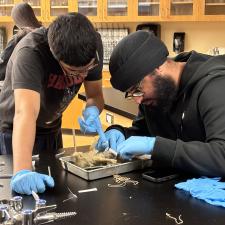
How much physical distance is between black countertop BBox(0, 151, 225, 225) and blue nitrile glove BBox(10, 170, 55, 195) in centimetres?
2

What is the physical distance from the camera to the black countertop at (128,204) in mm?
981

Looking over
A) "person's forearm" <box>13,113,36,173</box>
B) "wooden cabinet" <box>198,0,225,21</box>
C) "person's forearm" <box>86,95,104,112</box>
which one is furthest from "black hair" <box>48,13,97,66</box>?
"wooden cabinet" <box>198,0,225,21</box>

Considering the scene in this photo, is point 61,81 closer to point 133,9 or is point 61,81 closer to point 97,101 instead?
point 97,101

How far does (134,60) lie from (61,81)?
1.23 ft

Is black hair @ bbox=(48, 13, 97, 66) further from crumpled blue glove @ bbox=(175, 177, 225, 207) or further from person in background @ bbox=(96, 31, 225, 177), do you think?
crumpled blue glove @ bbox=(175, 177, 225, 207)

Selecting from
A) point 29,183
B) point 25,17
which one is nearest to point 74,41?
point 29,183

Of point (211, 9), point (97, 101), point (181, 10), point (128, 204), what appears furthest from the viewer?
point (181, 10)

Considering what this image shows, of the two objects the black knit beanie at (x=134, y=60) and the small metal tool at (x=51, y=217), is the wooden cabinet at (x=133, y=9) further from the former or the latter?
the small metal tool at (x=51, y=217)

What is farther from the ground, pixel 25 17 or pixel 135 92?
pixel 25 17

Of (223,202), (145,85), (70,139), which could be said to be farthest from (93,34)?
(70,139)

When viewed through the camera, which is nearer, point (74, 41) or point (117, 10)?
point (74, 41)

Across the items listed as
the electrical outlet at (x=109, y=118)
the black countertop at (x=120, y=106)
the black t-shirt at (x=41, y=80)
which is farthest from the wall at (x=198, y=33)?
the black t-shirt at (x=41, y=80)

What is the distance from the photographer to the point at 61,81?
161cm

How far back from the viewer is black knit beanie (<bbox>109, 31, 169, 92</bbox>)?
4.48ft
